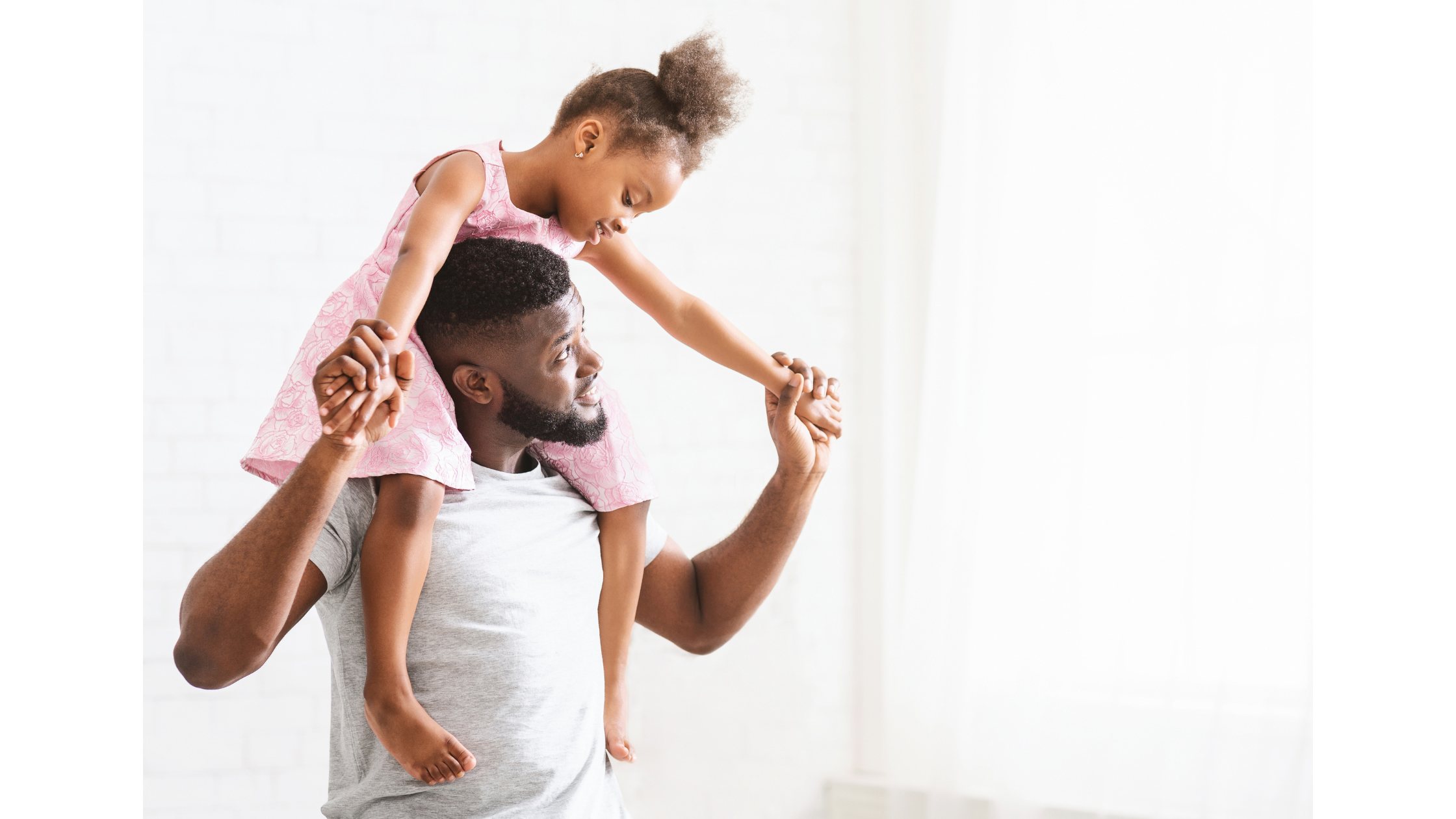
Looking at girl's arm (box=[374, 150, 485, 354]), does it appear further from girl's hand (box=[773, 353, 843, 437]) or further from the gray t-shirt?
girl's hand (box=[773, 353, 843, 437])

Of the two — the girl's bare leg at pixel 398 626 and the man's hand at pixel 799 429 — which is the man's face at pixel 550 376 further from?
the man's hand at pixel 799 429

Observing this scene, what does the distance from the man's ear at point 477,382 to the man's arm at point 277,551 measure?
0.23m

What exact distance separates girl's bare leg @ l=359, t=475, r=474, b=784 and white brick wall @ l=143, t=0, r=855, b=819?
1396 millimetres

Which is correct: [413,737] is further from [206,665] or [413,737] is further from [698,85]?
[698,85]

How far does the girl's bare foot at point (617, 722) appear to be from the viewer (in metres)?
1.33

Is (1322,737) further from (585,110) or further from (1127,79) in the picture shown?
(585,110)

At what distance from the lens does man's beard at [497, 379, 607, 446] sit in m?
1.18

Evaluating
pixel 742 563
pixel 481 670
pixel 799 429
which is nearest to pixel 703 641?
pixel 742 563

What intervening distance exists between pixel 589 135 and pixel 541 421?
12.7 inches

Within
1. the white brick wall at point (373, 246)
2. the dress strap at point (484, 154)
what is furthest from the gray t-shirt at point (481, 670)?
the white brick wall at point (373, 246)

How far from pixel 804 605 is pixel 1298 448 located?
4.10ft

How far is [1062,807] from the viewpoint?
2.55 m

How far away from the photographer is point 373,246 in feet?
7.86

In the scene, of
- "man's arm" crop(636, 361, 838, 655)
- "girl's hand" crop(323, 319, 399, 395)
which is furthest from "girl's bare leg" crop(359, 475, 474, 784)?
"man's arm" crop(636, 361, 838, 655)
